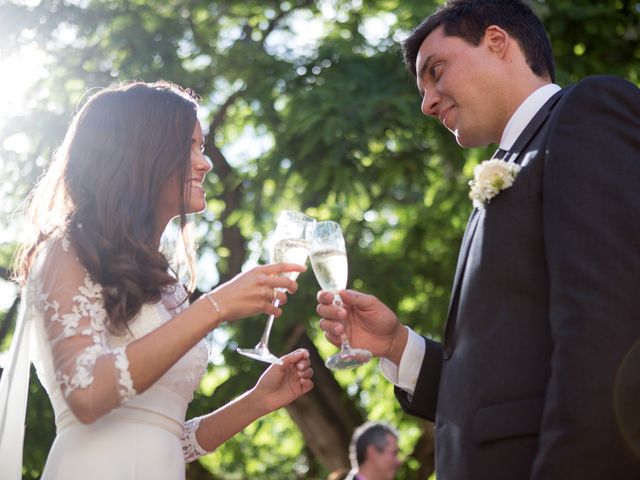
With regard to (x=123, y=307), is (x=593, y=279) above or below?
above

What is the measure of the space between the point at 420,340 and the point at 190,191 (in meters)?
1.01

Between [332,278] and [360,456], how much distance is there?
545cm

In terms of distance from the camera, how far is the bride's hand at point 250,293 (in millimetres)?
2887

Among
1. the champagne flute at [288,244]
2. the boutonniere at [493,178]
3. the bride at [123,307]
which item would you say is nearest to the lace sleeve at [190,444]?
the bride at [123,307]

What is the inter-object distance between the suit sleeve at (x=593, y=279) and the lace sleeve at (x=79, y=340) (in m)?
1.24

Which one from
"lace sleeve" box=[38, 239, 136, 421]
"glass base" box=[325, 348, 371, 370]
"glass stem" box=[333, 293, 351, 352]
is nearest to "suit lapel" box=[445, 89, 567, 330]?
"glass base" box=[325, 348, 371, 370]

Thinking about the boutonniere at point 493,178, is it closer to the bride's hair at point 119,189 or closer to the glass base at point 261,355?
the glass base at point 261,355

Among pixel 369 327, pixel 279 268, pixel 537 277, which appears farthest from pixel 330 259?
pixel 537 277

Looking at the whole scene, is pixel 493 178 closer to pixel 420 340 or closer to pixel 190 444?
pixel 420 340

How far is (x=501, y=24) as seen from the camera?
334 cm

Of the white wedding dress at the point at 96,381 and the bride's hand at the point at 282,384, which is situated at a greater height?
the white wedding dress at the point at 96,381

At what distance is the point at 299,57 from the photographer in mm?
8680

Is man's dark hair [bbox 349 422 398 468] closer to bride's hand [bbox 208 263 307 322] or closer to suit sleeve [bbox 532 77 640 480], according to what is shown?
bride's hand [bbox 208 263 307 322]

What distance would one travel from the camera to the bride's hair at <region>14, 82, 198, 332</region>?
309 cm
